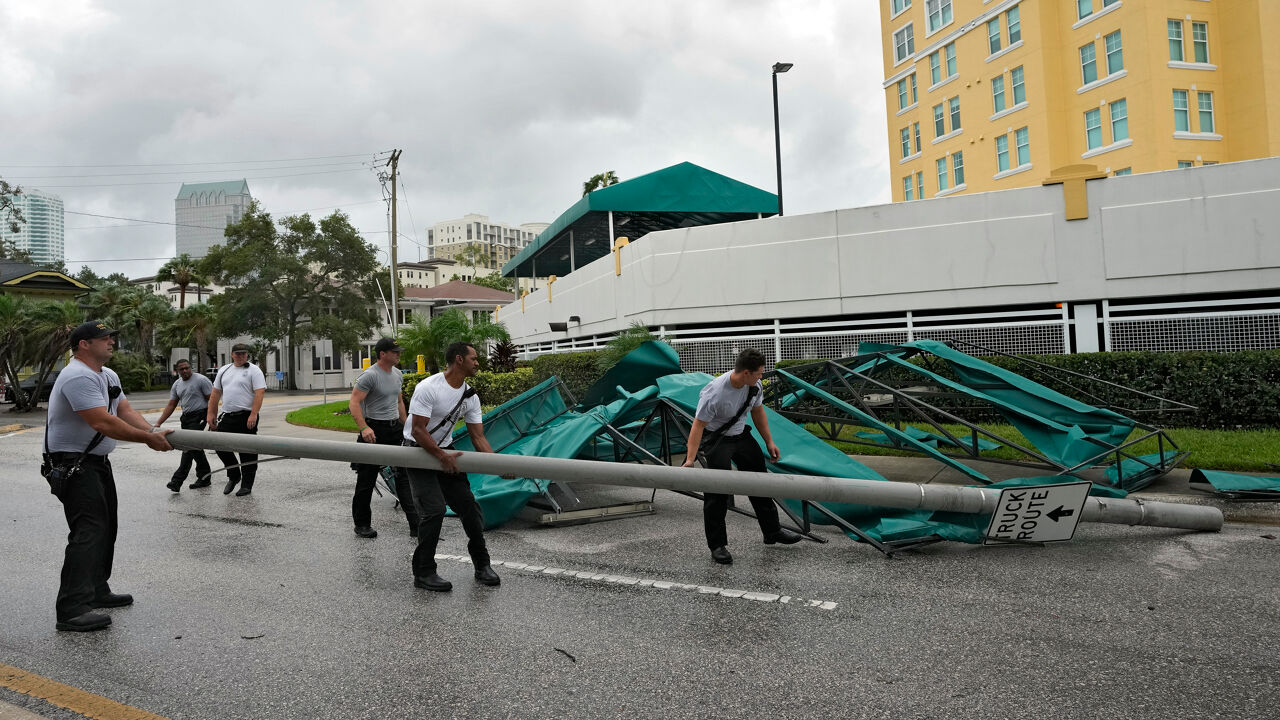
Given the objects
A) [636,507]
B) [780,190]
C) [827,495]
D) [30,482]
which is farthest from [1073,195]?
[30,482]

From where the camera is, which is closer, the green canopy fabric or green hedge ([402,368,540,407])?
the green canopy fabric

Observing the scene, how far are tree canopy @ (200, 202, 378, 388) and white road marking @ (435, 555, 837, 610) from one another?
51282mm

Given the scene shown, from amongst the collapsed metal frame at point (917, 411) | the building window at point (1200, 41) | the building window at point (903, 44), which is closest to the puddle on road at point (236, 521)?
the collapsed metal frame at point (917, 411)

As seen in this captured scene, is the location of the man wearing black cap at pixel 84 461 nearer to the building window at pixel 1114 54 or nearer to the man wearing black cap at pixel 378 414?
the man wearing black cap at pixel 378 414

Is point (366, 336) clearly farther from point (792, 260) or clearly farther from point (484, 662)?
point (484, 662)

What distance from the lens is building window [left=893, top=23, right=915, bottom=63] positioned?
3866 cm

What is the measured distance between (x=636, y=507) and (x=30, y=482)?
30.5ft

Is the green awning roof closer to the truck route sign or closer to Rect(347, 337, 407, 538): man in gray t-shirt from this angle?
Rect(347, 337, 407, 538): man in gray t-shirt

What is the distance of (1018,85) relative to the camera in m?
32.5

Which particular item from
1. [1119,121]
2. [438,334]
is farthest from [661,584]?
[1119,121]

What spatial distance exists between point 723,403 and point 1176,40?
30339mm

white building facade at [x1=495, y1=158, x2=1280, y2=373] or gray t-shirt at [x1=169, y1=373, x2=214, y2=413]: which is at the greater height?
white building facade at [x1=495, y1=158, x2=1280, y2=373]

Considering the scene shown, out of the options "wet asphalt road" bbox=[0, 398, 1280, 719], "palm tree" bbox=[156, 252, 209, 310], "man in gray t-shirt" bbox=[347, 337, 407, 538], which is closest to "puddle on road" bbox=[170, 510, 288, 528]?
"wet asphalt road" bbox=[0, 398, 1280, 719]

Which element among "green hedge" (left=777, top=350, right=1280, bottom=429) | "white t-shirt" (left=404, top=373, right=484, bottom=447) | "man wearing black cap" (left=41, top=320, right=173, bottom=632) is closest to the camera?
"man wearing black cap" (left=41, top=320, right=173, bottom=632)
